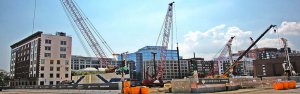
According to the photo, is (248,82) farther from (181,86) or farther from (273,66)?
(273,66)

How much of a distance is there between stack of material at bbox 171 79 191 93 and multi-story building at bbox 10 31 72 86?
3623 inches

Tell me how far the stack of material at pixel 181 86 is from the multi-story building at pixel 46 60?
302ft

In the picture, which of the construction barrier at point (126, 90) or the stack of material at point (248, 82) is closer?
the construction barrier at point (126, 90)

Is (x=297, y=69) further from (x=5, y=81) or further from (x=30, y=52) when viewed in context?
(x=5, y=81)

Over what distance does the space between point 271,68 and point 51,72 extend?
111 metres

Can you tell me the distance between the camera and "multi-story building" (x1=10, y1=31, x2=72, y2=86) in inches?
4609

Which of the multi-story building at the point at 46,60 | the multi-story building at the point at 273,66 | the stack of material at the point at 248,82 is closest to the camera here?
the stack of material at the point at 248,82

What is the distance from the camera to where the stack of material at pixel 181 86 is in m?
35.2

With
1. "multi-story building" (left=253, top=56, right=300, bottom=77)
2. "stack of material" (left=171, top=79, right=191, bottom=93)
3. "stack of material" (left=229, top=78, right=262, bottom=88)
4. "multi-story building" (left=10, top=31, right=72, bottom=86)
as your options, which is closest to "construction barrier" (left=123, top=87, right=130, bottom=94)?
"stack of material" (left=171, top=79, right=191, bottom=93)

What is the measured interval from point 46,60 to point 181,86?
95.5 m

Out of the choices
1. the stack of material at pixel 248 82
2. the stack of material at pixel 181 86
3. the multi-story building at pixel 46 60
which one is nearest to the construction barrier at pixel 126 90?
the stack of material at pixel 181 86

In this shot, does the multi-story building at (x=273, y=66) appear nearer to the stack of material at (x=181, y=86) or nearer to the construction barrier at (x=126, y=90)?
the stack of material at (x=181, y=86)

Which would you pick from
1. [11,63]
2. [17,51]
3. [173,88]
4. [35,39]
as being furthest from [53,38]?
[173,88]

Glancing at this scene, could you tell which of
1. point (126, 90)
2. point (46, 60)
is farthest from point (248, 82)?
point (46, 60)
